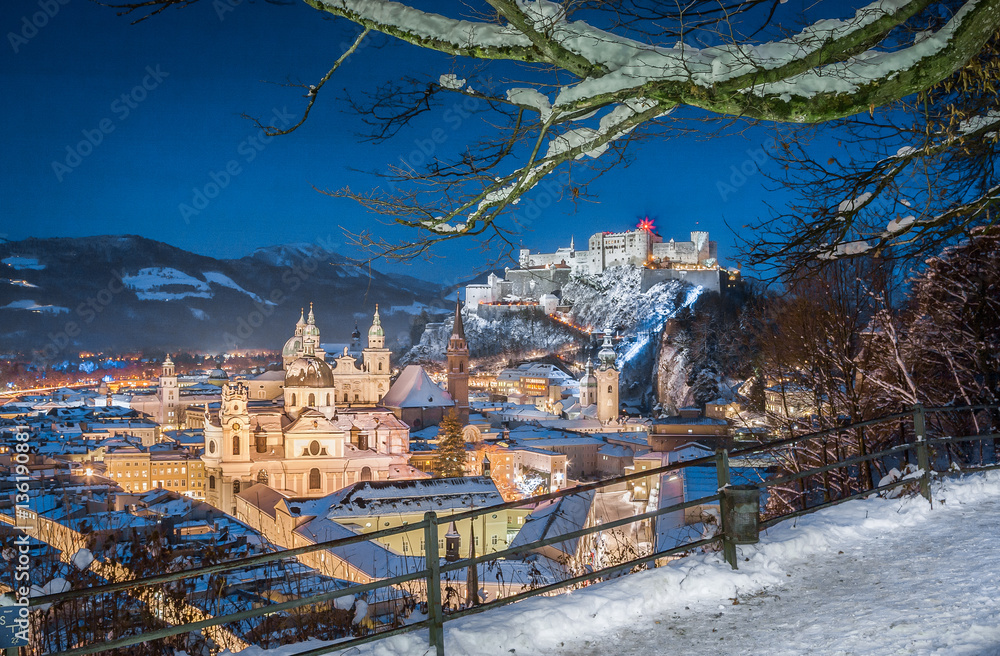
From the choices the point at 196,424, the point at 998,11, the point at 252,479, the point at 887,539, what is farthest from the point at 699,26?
the point at 196,424

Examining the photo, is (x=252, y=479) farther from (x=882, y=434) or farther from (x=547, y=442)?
(x=882, y=434)

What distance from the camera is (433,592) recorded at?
12.4 ft

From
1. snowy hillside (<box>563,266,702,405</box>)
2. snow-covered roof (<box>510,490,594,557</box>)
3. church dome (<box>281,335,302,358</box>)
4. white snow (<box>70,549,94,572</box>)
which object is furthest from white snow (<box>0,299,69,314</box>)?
white snow (<box>70,549,94,572</box>)

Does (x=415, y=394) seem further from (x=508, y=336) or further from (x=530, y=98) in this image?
(x=530, y=98)

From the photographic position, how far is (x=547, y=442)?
55.7 meters

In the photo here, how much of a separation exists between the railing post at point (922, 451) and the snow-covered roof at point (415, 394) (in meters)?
60.2

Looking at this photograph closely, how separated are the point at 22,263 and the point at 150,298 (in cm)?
1914

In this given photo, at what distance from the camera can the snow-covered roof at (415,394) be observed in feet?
216

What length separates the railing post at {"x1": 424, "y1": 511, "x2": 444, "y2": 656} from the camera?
3744 mm

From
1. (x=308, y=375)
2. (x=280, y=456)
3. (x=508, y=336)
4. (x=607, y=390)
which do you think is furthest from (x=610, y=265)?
(x=280, y=456)

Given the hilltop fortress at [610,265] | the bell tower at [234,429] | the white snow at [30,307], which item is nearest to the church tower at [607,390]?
the hilltop fortress at [610,265]

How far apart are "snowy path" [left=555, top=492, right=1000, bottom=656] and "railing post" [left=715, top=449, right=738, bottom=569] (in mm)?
381

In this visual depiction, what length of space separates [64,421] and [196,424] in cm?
2156

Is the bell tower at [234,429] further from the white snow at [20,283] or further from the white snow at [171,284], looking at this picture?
the white snow at [171,284]
